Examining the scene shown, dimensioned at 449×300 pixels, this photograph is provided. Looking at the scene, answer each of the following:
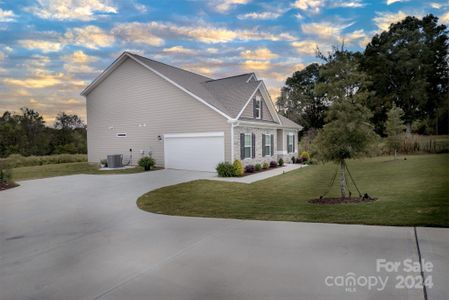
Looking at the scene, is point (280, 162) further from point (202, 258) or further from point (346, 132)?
point (202, 258)

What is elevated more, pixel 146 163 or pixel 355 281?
pixel 146 163

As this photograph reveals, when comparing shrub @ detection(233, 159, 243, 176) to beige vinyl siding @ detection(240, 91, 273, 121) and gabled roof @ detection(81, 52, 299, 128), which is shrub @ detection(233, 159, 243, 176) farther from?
beige vinyl siding @ detection(240, 91, 273, 121)

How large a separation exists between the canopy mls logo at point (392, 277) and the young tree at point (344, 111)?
164 inches

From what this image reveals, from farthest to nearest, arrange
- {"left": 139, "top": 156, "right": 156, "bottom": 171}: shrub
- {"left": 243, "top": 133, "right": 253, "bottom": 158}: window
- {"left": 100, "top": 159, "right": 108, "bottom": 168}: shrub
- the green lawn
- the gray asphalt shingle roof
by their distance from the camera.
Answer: {"left": 100, "top": 159, "right": 108, "bottom": 168}: shrub < {"left": 139, "top": 156, "right": 156, "bottom": 171}: shrub < {"left": 243, "top": 133, "right": 253, "bottom": 158}: window < the gray asphalt shingle roof < the green lawn

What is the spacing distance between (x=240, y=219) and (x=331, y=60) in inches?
178

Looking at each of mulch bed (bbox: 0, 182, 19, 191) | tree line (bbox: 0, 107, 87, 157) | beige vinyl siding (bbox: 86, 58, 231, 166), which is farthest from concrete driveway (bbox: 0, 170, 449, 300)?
tree line (bbox: 0, 107, 87, 157)

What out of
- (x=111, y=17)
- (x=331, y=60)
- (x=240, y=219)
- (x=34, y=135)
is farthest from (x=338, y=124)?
(x=34, y=135)

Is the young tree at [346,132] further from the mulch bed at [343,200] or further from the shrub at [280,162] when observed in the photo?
the shrub at [280,162]

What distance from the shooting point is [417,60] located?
722 cm

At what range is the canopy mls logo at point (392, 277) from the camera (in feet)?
9.89

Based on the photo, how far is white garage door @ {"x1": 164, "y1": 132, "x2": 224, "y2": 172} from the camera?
15117 mm

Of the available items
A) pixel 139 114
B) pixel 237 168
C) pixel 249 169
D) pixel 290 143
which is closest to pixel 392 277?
pixel 237 168

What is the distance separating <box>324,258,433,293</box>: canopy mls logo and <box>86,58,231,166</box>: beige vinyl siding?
11483 millimetres

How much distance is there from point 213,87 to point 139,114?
4.79m
